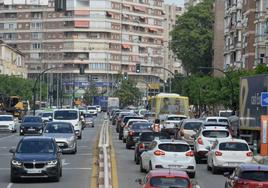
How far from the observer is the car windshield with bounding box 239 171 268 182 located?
21.0 m

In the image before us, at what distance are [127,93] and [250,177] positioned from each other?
171 metres

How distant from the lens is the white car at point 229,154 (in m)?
33.4

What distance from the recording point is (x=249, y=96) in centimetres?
4903

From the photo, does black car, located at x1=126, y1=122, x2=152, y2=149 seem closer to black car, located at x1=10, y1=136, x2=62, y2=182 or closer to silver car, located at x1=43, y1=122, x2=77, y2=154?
silver car, located at x1=43, y1=122, x2=77, y2=154

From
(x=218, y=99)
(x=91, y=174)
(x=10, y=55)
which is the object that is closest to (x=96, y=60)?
(x=10, y=55)

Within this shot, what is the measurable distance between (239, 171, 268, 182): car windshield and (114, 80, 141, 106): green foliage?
168252mm

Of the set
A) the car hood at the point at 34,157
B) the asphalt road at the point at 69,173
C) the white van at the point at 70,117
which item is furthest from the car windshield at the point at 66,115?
the car hood at the point at 34,157

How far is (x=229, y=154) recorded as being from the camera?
3353cm

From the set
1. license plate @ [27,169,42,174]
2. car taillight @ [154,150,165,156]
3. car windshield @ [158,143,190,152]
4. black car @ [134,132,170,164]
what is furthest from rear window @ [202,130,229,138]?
license plate @ [27,169,42,174]

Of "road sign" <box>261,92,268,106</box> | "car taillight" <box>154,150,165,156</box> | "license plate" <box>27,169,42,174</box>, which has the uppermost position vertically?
"road sign" <box>261,92,268,106</box>

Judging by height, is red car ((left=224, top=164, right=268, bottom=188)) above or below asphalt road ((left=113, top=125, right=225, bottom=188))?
above

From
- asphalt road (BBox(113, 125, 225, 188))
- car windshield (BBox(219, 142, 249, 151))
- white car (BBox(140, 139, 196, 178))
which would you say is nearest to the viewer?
asphalt road (BBox(113, 125, 225, 188))

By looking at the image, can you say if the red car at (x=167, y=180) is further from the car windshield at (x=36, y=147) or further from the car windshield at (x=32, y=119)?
the car windshield at (x=32, y=119)

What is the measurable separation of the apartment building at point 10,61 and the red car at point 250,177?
115m
